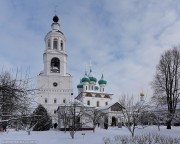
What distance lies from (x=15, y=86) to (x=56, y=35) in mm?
54439

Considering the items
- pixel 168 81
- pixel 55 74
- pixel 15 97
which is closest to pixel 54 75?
pixel 55 74

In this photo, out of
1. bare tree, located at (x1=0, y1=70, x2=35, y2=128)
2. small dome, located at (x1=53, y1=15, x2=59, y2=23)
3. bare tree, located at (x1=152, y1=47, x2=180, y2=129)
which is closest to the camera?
bare tree, located at (x1=0, y1=70, x2=35, y2=128)

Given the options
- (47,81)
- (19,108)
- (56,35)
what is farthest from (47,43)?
(19,108)

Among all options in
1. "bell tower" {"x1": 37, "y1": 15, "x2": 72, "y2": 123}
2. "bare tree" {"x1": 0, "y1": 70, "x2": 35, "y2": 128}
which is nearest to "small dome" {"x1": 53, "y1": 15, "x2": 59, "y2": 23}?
"bell tower" {"x1": 37, "y1": 15, "x2": 72, "y2": 123}

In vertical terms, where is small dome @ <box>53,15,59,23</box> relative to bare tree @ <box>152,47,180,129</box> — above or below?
Answer: above

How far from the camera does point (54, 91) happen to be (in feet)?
192

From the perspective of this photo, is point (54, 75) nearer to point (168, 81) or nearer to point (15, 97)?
point (168, 81)

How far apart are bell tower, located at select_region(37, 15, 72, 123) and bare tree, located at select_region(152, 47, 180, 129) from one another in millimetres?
28564

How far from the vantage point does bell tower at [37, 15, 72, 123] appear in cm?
5806

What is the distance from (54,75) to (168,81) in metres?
32.0

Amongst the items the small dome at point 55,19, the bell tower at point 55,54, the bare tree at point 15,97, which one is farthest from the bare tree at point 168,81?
the small dome at point 55,19

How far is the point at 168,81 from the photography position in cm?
3209

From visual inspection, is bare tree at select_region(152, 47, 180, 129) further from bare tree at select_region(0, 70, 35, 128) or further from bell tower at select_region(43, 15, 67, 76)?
bell tower at select_region(43, 15, 67, 76)

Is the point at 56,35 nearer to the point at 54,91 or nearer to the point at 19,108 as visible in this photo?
the point at 54,91
